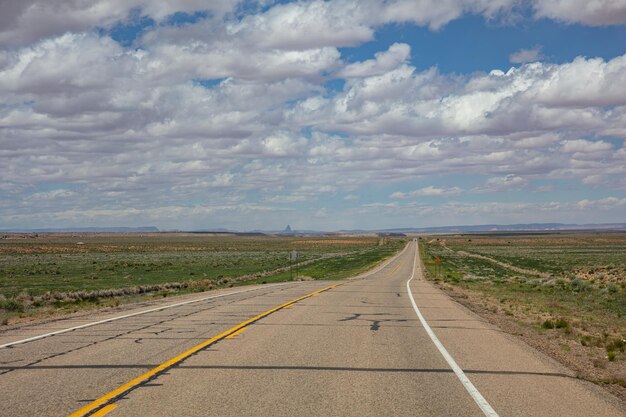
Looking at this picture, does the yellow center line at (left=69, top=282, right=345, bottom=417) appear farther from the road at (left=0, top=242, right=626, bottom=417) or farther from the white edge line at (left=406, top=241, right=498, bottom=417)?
the white edge line at (left=406, top=241, right=498, bottom=417)

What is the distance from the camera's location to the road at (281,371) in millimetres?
7652

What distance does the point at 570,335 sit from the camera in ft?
54.8

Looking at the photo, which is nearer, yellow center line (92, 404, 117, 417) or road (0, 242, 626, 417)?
yellow center line (92, 404, 117, 417)

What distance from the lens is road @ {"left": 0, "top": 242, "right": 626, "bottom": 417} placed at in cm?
765

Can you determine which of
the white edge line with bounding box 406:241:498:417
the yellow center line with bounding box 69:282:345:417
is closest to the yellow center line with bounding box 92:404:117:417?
the yellow center line with bounding box 69:282:345:417

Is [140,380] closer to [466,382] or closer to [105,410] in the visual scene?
[105,410]

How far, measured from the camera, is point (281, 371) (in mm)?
9727

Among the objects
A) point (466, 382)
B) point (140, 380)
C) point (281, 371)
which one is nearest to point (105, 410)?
point (140, 380)

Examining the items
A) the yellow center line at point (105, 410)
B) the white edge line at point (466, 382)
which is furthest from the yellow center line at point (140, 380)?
the white edge line at point (466, 382)

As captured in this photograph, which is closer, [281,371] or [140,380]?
[140,380]

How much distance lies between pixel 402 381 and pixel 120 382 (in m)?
4.02

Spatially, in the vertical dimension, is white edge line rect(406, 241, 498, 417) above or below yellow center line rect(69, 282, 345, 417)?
below

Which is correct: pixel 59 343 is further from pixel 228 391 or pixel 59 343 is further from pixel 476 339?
→ pixel 476 339

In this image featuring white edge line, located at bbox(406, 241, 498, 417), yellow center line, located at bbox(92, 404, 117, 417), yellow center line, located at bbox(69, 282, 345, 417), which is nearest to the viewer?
yellow center line, located at bbox(92, 404, 117, 417)
